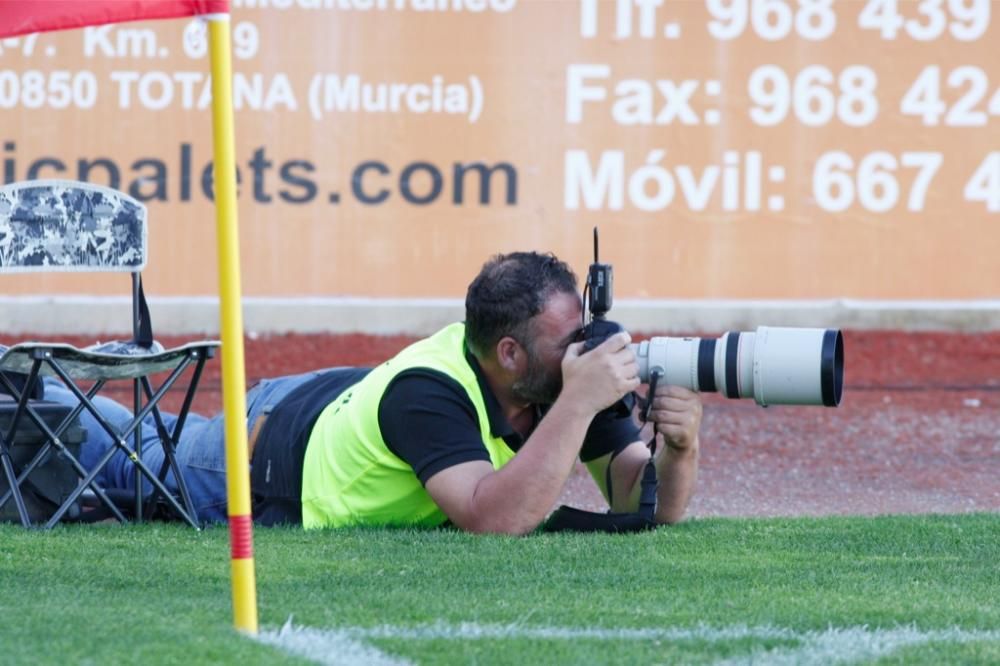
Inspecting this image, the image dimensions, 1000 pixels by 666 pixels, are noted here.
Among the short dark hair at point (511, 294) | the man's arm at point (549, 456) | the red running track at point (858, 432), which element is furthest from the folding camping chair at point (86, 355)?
the red running track at point (858, 432)

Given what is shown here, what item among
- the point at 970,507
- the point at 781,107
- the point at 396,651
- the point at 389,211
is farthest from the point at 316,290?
the point at 396,651

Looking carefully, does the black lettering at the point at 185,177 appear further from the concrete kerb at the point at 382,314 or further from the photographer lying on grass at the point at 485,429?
the photographer lying on grass at the point at 485,429

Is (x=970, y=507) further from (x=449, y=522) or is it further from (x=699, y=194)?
(x=699, y=194)

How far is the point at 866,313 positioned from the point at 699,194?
4.41ft

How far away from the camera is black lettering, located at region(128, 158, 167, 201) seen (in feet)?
37.7

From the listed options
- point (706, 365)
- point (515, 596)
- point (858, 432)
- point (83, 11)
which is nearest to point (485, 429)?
point (706, 365)

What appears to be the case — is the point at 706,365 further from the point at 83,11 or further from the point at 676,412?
the point at 83,11

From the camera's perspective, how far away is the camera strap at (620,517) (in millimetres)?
5203

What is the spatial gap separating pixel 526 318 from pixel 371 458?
24.4 inches

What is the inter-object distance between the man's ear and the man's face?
0.07 ft

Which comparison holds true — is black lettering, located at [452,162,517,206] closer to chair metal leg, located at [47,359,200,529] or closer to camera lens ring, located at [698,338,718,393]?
chair metal leg, located at [47,359,200,529]

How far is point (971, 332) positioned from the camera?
1191cm

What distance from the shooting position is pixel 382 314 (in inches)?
461

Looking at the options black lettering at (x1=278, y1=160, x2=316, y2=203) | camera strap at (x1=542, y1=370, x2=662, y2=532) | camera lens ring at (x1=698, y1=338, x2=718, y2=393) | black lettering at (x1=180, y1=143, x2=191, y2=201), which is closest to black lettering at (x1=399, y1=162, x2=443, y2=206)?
black lettering at (x1=278, y1=160, x2=316, y2=203)
